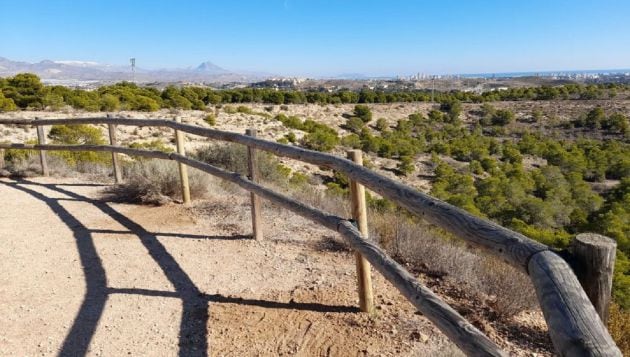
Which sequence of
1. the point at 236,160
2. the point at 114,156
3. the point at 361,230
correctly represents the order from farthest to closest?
1. the point at 236,160
2. the point at 114,156
3. the point at 361,230

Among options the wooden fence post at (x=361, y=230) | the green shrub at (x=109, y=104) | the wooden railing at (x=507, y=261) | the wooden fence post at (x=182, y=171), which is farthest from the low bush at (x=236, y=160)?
the green shrub at (x=109, y=104)

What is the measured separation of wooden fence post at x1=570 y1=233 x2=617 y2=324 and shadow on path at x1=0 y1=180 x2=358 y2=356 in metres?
2.62

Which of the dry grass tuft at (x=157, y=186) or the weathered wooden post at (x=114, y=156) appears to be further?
the weathered wooden post at (x=114, y=156)

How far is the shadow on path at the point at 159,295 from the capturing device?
3.86m

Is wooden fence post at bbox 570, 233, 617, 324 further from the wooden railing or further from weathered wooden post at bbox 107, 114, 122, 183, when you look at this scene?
weathered wooden post at bbox 107, 114, 122, 183

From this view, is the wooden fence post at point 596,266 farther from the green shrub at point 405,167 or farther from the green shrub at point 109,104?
the green shrub at point 109,104

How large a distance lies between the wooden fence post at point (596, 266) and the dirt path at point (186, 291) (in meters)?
1.66

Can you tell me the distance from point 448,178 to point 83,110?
69.7 feet

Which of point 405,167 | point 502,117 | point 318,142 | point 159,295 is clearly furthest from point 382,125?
point 159,295

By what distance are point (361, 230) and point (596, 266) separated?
242 cm

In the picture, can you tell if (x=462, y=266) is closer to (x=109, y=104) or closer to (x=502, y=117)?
(x=109, y=104)

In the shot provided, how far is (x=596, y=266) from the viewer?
1.87 metres

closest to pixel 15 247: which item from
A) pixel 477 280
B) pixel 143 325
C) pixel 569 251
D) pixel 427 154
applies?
pixel 143 325

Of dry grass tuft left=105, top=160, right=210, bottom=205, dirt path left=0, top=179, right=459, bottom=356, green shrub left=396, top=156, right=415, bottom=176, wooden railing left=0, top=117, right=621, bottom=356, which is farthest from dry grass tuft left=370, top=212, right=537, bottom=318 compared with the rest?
green shrub left=396, top=156, right=415, bottom=176
